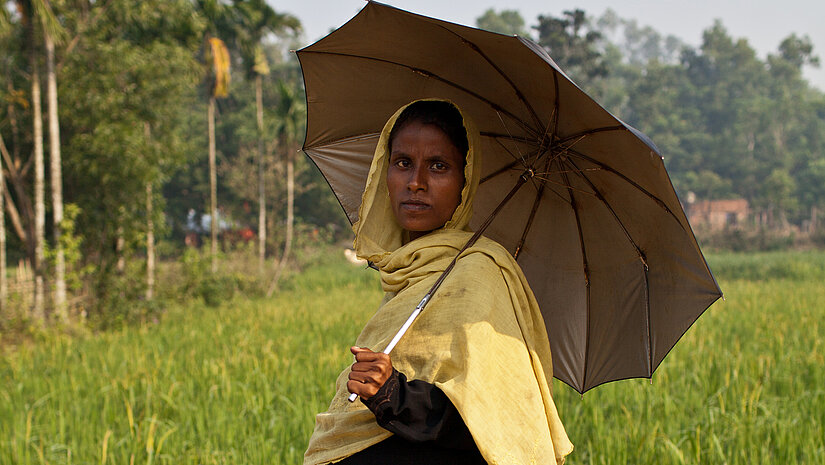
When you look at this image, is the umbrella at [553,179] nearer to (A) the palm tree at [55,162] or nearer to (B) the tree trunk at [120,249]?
(A) the palm tree at [55,162]

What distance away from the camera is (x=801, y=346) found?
5.41m

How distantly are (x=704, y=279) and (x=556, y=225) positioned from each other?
38 centimetres

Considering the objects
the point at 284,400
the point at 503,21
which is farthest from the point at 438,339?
the point at 503,21

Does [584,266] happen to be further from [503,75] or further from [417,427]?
[417,427]

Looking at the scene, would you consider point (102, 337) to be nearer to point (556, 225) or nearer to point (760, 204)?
point (556, 225)

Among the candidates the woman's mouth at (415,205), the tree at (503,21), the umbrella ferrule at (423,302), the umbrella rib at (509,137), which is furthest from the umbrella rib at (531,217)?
the tree at (503,21)

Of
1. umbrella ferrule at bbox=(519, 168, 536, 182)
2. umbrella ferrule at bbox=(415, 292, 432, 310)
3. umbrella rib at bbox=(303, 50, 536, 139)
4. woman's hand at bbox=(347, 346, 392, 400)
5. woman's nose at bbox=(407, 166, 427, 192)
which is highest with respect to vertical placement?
umbrella rib at bbox=(303, 50, 536, 139)

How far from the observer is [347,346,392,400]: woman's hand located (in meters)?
1.00

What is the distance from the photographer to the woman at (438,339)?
3.37ft

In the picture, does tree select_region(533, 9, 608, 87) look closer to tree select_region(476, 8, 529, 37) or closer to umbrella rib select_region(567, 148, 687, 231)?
tree select_region(476, 8, 529, 37)

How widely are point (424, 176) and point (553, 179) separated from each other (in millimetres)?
385

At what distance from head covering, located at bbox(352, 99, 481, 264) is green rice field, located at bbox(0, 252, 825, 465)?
1.73m

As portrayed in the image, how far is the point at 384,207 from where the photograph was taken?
1.39 metres

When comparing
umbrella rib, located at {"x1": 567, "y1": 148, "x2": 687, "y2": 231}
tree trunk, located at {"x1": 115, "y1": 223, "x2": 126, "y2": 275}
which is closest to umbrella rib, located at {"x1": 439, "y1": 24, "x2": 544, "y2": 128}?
umbrella rib, located at {"x1": 567, "y1": 148, "x2": 687, "y2": 231}
